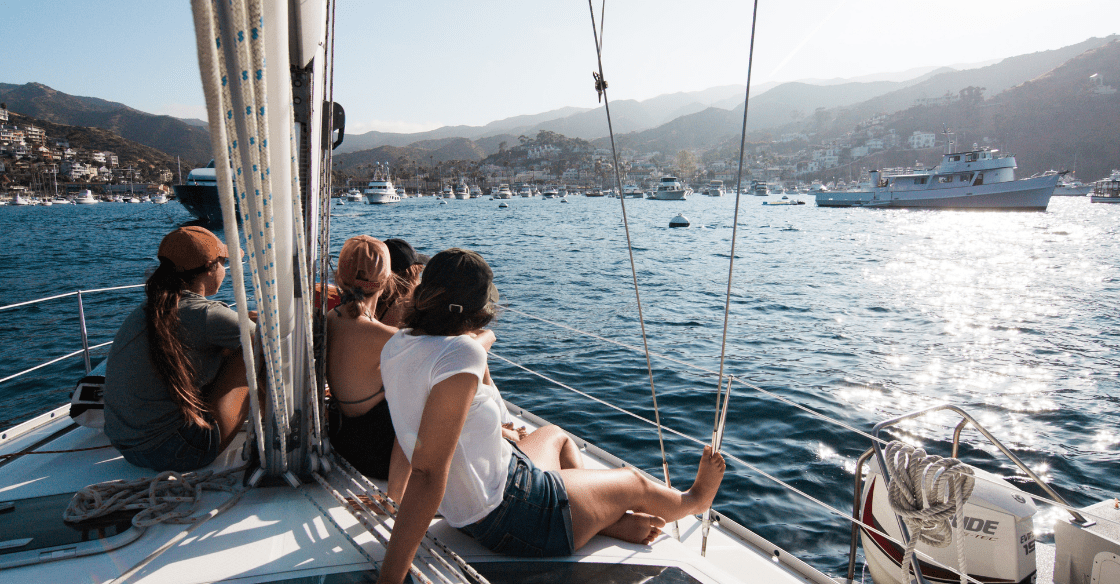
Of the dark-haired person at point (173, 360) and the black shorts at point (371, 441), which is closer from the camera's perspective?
the dark-haired person at point (173, 360)

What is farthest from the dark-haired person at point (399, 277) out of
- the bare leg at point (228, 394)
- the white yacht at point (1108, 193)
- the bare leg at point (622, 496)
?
the white yacht at point (1108, 193)

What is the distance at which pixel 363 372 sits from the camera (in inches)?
78.2

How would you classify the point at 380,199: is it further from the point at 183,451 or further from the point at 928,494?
the point at 928,494

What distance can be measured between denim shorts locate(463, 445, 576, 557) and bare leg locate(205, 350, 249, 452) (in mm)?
1127

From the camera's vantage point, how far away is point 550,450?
1.99 metres

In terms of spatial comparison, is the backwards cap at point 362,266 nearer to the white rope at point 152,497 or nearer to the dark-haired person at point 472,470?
the dark-haired person at point 472,470

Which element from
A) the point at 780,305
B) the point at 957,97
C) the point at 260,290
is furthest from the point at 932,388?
the point at 957,97

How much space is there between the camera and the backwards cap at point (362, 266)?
6.50 feet

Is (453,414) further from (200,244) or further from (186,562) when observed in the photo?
(200,244)

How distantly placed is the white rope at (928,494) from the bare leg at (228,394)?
2.16 metres

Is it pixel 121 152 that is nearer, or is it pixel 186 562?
pixel 186 562

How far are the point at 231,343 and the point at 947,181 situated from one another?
51957 millimetres

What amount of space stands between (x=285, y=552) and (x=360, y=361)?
2.09 ft

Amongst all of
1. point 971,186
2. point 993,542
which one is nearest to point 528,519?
point 993,542
